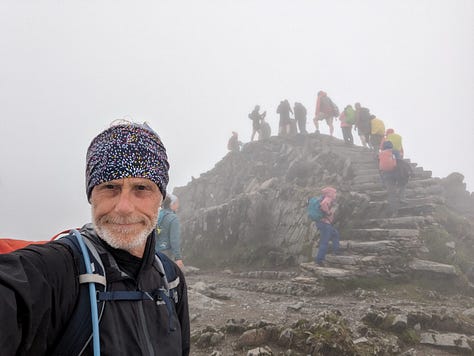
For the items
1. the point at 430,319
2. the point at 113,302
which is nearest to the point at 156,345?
the point at 113,302

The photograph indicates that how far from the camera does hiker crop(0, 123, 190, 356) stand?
1.75m

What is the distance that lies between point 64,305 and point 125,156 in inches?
52.7

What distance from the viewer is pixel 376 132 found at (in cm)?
2198

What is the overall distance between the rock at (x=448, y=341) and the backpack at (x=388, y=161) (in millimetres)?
8848

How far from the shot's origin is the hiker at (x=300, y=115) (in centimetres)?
2966

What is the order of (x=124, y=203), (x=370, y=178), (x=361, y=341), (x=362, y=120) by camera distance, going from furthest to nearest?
1. (x=362, y=120)
2. (x=370, y=178)
3. (x=361, y=341)
4. (x=124, y=203)

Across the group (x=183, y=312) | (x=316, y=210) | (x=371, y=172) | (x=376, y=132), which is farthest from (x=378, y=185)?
(x=183, y=312)

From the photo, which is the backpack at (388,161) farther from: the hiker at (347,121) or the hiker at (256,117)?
the hiker at (256,117)

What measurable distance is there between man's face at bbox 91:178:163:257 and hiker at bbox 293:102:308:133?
28.6 m

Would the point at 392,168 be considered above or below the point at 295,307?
above

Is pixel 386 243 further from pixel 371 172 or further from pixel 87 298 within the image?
pixel 87 298

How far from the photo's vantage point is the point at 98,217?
258 cm

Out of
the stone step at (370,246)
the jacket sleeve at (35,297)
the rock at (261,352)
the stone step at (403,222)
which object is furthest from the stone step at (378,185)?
the jacket sleeve at (35,297)

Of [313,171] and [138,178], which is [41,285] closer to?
[138,178]
